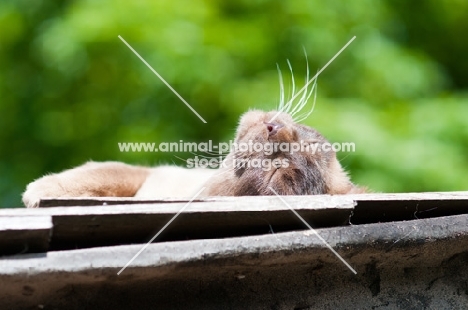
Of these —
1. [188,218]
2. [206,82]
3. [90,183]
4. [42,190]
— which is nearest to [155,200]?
[188,218]

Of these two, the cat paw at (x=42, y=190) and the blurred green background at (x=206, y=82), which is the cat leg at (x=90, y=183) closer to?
the cat paw at (x=42, y=190)

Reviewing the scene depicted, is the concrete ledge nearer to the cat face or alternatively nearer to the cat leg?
the cat face

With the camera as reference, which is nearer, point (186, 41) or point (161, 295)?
point (161, 295)

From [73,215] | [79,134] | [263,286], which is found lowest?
[79,134]

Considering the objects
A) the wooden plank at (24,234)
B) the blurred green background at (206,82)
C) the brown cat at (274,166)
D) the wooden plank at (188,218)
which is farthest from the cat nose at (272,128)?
the blurred green background at (206,82)

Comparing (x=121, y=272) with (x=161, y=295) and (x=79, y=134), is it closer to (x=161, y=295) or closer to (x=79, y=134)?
(x=161, y=295)

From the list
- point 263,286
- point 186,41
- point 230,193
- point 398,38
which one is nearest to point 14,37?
point 186,41

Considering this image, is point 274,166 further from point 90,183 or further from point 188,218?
point 90,183
